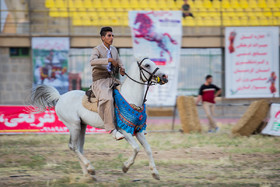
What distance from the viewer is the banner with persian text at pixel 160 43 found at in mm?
17656

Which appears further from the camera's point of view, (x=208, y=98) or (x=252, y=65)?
(x=252, y=65)

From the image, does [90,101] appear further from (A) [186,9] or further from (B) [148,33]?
(A) [186,9]

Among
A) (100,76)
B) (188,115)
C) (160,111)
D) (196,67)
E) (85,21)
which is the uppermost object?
(85,21)

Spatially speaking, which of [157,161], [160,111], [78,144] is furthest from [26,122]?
[78,144]

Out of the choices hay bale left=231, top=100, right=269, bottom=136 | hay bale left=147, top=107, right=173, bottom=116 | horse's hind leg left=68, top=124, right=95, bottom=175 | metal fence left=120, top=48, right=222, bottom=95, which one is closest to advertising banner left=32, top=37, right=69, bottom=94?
hay bale left=147, top=107, right=173, bottom=116

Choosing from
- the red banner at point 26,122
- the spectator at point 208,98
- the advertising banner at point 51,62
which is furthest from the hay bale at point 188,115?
the advertising banner at point 51,62

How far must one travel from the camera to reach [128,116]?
7.13 metres

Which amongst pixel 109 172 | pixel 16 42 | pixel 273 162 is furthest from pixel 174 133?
pixel 16 42

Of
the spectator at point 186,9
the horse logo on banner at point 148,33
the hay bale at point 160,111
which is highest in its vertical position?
the spectator at point 186,9

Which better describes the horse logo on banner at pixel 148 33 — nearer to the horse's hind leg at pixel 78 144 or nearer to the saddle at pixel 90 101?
the horse's hind leg at pixel 78 144

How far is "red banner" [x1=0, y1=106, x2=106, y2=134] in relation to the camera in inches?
557

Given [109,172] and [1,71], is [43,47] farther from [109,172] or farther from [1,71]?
[109,172]

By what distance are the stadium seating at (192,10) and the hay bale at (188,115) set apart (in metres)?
8.11

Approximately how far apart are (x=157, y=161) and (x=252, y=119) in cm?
534
